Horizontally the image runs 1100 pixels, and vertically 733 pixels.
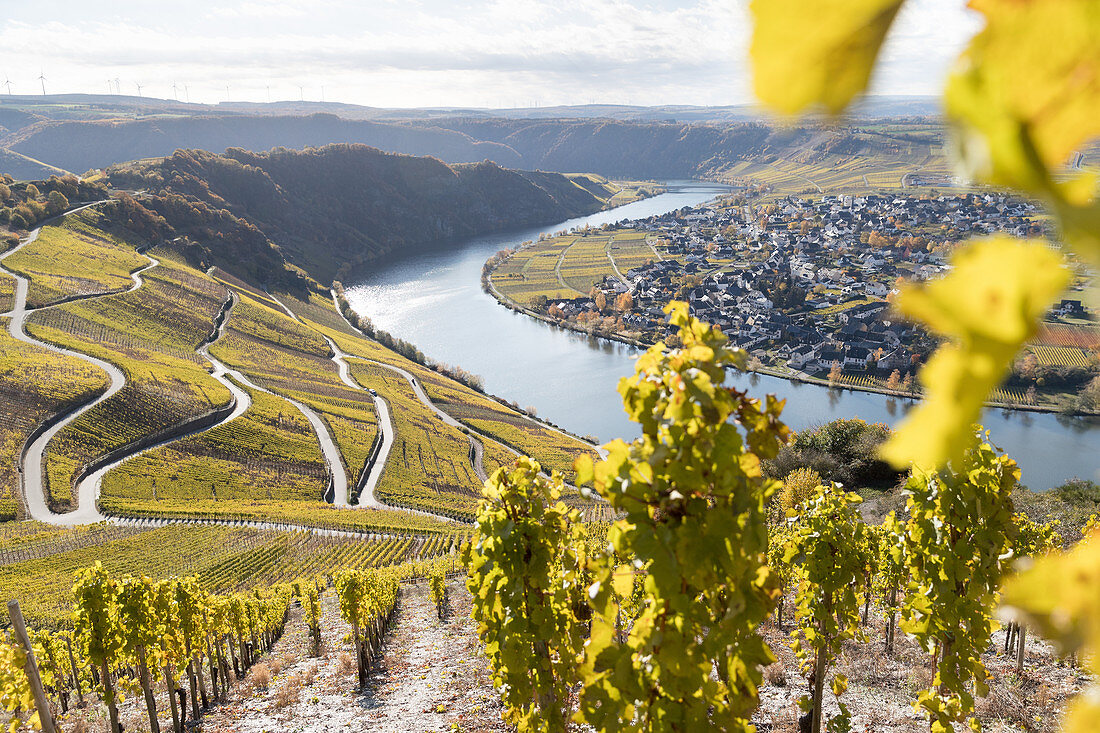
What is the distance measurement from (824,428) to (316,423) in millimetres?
48541

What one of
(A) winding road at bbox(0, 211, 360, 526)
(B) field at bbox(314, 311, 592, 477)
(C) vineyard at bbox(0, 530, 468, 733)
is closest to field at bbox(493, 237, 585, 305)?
(B) field at bbox(314, 311, 592, 477)

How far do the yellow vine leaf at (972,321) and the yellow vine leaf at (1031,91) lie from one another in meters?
0.04

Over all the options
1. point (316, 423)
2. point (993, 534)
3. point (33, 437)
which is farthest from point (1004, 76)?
point (316, 423)

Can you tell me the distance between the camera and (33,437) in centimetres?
4991

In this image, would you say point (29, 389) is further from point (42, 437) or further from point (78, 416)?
point (42, 437)

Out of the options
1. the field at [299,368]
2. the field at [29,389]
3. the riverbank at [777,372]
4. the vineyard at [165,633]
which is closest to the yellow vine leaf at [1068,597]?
the vineyard at [165,633]

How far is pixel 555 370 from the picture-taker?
88.6 meters

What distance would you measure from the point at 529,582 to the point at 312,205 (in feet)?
566

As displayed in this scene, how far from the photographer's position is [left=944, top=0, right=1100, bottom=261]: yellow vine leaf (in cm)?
39

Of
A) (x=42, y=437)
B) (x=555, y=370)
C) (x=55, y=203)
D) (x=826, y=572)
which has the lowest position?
(x=555, y=370)

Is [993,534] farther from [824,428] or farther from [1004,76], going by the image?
[824,428]

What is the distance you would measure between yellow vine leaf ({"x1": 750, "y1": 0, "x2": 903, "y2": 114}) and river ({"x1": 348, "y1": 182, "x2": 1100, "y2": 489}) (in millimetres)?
37873

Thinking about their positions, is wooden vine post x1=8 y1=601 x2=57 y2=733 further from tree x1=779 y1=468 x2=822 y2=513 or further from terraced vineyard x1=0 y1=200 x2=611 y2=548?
terraced vineyard x1=0 y1=200 x2=611 y2=548

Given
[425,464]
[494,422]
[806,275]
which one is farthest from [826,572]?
[806,275]
